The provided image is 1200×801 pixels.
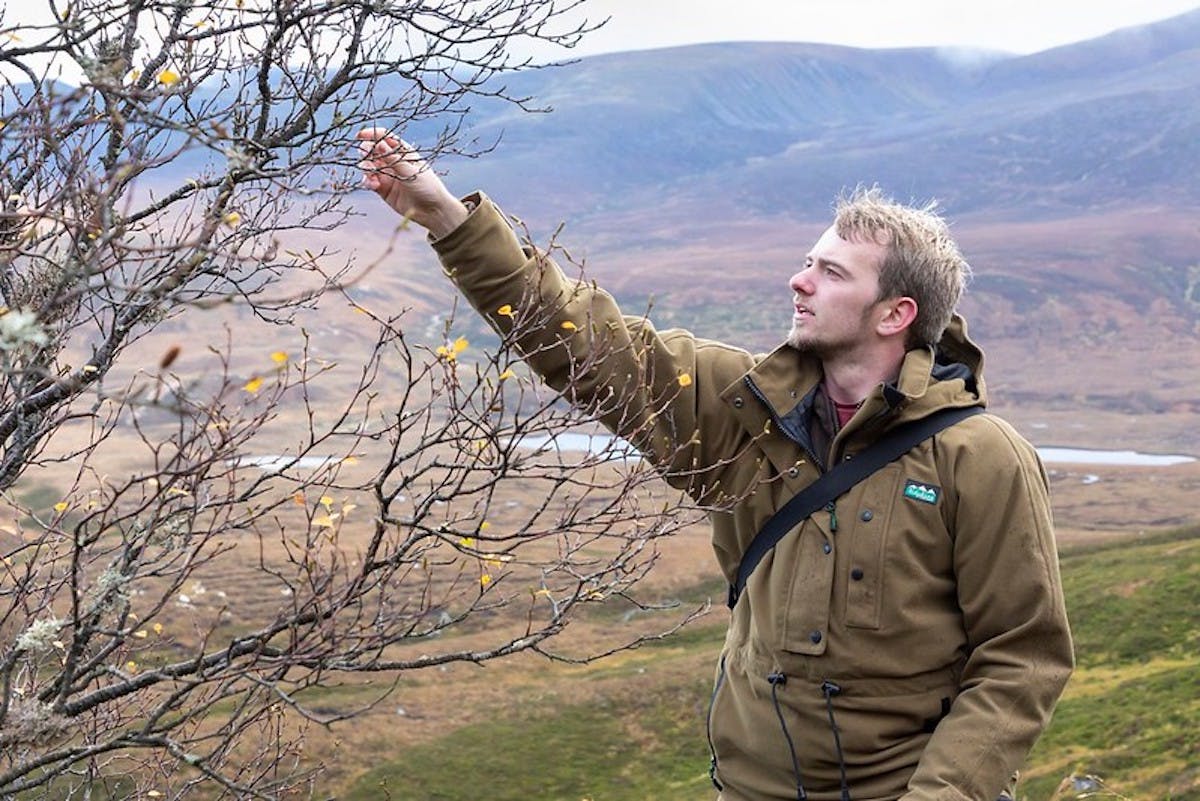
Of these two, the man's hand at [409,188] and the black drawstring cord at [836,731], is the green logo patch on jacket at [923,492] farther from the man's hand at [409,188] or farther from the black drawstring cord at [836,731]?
the man's hand at [409,188]

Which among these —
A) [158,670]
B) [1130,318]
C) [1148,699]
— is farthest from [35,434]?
[1130,318]

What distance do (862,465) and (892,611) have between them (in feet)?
1.72

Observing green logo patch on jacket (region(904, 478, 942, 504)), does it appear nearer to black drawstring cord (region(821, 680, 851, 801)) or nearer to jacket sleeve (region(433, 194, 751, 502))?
black drawstring cord (region(821, 680, 851, 801))

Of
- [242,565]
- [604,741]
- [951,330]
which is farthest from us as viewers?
[242,565]

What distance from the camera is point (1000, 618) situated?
14.0 ft

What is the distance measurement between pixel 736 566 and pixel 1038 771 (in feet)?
78.4

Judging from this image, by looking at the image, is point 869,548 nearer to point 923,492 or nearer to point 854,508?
point 854,508

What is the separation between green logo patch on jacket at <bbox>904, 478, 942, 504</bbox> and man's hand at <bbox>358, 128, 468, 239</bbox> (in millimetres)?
1992

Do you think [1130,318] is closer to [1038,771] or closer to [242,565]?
[242,565]

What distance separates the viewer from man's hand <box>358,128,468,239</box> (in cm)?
471

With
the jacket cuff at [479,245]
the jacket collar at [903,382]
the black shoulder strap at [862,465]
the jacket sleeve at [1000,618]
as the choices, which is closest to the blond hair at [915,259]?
the jacket collar at [903,382]

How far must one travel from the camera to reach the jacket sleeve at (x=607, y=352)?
4887mm

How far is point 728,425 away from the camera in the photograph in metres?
5.05

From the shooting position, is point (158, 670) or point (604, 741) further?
point (604, 741)
